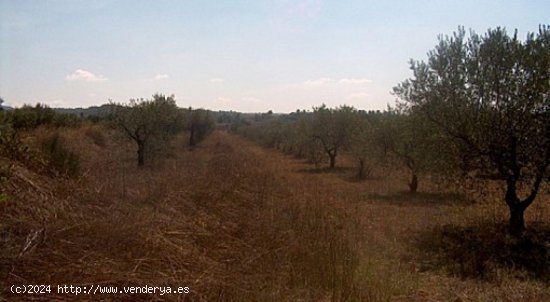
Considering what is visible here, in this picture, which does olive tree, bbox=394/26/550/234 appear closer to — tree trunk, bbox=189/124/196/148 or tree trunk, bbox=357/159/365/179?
tree trunk, bbox=357/159/365/179

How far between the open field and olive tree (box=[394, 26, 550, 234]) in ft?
7.29

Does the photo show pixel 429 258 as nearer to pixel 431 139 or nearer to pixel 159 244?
pixel 431 139

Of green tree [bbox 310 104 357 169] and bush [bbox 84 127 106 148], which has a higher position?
green tree [bbox 310 104 357 169]

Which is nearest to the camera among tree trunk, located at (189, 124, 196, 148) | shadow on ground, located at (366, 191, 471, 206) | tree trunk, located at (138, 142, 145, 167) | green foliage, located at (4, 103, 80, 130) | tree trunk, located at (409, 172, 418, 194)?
shadow on ground, located at (366, 191, 471, 206)

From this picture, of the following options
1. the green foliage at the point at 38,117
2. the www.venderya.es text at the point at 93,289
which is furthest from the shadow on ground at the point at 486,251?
the green foliage at the point at 38,117

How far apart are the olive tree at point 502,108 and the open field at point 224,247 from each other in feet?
7.29

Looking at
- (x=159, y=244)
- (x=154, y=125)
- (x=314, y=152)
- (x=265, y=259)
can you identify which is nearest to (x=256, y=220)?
(x=265, y=259)

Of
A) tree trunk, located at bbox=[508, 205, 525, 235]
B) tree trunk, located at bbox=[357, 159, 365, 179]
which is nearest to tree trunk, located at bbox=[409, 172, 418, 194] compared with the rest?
tree trunk, located at bbox=[357, 159, 365, 179]

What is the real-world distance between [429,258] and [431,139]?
4047 millimetres

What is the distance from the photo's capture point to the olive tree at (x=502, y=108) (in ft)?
32.4

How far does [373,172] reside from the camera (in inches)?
1081

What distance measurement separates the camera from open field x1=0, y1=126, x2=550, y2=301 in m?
6.21

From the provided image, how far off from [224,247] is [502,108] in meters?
7.68

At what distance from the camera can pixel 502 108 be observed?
10.3 metres
